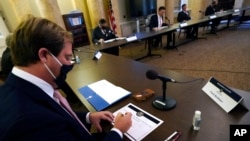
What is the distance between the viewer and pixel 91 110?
1.08m

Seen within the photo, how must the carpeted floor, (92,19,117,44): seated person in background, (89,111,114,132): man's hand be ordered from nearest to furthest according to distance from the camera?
(89,111,114,132): man's hand, the carpeted floor, (92,19,117,44): seated person in background

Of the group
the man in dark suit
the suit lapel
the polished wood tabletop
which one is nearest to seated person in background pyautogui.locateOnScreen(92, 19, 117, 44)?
the polished wood tabletop

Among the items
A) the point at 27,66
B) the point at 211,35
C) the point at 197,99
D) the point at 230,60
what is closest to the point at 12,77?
the point at 27,66

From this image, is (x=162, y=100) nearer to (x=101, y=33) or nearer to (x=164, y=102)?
(x=164, y=102)

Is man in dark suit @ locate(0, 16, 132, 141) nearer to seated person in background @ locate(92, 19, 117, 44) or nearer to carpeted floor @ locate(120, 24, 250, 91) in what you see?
carpeted floor @ locate(120, 24, 250, 91)

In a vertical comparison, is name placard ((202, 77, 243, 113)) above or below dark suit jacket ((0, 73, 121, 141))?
below

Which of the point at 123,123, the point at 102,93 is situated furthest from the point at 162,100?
the point at 102,93

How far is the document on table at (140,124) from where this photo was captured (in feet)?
2.68

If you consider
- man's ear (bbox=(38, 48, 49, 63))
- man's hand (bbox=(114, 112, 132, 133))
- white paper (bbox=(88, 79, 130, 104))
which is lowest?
white paper (bbox=(88, 79, 130, 104))

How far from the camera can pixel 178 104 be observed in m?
1.02

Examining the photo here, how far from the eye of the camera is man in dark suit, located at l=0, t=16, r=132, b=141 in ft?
1.62

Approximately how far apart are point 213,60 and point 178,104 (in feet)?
10.0

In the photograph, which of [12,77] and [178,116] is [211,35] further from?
[12,77]

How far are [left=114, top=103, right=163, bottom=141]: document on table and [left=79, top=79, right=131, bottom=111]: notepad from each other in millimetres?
144
